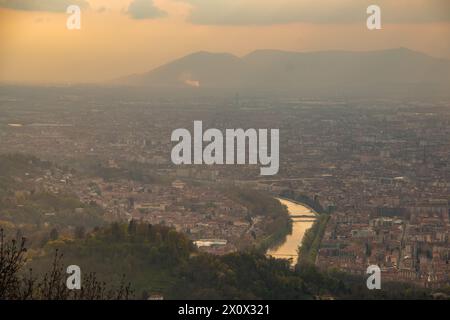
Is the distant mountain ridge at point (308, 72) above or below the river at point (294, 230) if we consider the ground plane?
above

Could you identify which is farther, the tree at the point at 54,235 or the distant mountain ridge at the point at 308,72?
the distant mountain ridge at the point at 308,72

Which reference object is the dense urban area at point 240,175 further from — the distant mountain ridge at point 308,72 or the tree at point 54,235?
the distant mountain ridge at point 308,72


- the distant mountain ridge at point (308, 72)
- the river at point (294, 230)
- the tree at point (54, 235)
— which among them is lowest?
the river at point (294, 230)

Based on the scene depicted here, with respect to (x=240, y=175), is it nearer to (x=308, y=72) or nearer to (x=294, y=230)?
(x=294, y=230)

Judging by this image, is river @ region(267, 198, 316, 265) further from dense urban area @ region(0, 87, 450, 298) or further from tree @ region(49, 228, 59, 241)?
tree @ region(49, 228, 59, 241)

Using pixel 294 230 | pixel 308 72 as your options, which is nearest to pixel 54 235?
pixel 294 230
